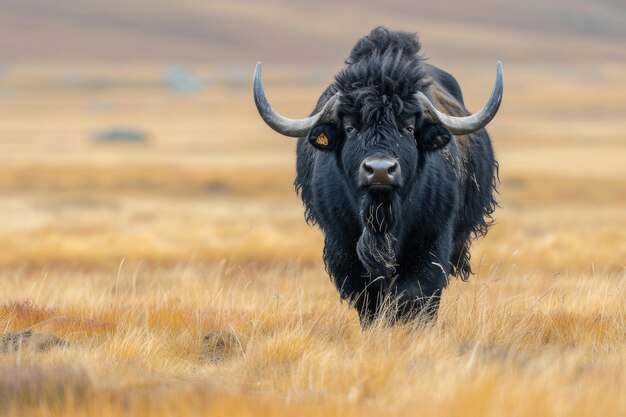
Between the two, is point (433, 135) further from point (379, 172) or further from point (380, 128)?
point (379, 172)

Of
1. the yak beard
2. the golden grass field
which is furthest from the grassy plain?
the yak beard

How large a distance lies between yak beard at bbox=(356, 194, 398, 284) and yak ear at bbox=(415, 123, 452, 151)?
1.84ft

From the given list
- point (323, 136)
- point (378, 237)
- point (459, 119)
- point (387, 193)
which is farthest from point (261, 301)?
point (459, 119)

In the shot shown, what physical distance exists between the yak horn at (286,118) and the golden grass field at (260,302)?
1.33 meters

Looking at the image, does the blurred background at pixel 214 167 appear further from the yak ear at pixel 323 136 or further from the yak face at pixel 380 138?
the yak ear at pixel 323 136

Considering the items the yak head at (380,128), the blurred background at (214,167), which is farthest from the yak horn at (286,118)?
Answer: the blurred background at (214,167)

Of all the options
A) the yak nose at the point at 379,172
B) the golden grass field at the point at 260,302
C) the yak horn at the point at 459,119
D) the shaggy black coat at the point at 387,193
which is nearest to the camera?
the golden grass field at the point at 260,302

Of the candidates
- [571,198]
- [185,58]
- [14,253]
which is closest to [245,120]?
[571,198]

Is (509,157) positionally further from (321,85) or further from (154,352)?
(321,85)

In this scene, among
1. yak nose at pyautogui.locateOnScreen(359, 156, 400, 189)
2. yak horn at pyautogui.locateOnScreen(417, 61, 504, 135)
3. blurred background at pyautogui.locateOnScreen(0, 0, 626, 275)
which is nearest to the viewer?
yak nose at pyautogui.locateOnScreen(359, 156, 400, 189)

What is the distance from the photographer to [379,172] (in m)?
7.63

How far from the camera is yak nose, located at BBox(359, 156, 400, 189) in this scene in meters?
7.64

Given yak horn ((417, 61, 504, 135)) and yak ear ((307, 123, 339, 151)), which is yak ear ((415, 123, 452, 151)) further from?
yak ear ((307, 123, 339, 151))

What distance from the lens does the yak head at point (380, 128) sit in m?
8.05
